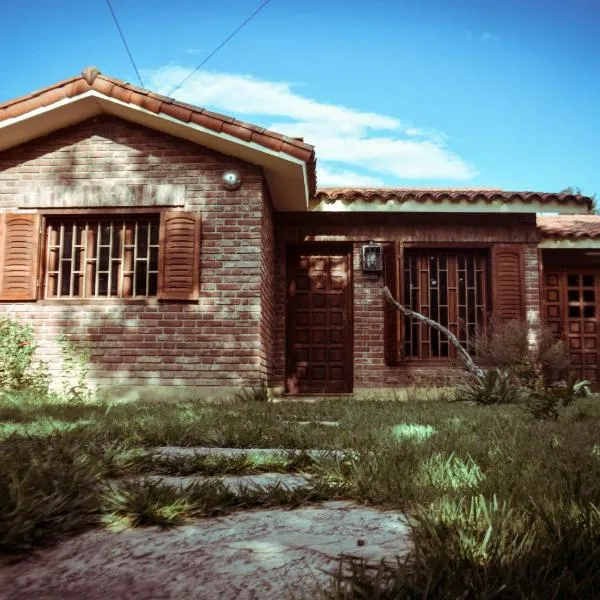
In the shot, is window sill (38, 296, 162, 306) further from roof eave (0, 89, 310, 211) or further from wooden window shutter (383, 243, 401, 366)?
wooden window shutter (383, 243, 401, 366)

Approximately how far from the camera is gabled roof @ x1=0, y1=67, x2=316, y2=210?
25.4 ft

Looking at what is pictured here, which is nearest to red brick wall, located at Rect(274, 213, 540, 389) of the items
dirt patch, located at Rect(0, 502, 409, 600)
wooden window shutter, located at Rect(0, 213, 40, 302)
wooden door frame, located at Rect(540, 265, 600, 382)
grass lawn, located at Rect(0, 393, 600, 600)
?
wooden door frame, located at Rect(540, 265, 600, 382)

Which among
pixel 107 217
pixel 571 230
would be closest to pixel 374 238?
pixel 571 230

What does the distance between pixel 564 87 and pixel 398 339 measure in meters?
7.29

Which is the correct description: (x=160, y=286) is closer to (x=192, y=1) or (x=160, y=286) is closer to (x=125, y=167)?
(x=125, y=167)

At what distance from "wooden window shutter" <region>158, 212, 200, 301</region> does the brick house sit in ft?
0.06

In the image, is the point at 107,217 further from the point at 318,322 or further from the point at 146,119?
the point at 318,322

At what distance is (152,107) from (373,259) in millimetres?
3861

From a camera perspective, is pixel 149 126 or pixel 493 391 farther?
pixel 149 126

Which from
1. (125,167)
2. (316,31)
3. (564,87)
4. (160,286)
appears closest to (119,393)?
(160,286)

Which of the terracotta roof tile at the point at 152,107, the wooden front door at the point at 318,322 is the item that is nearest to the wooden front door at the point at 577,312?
the wooden front door at the point at 318,322

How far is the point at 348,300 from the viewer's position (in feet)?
32.5

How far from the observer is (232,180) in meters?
8.10

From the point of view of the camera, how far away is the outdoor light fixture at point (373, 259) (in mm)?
9531
